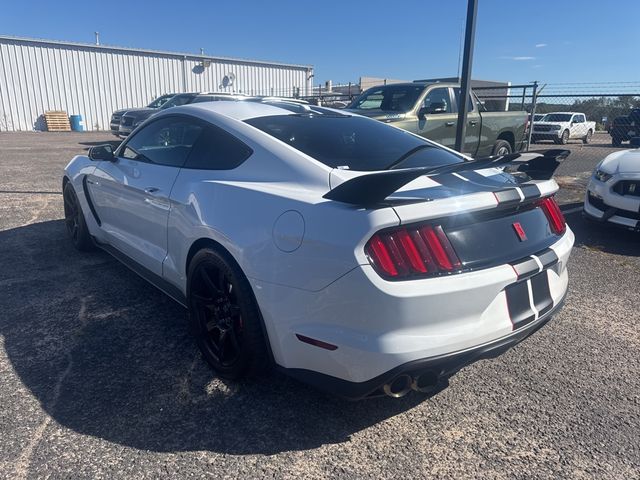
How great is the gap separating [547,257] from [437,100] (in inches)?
278

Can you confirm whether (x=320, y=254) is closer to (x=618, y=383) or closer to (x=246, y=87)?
(x=618, y=383)

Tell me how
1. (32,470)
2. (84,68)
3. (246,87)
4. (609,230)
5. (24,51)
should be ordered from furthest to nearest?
(246,87), (84,68), (24,51), (609,230), (32,470)

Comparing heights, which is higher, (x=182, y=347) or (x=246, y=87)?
(x=246, y=87)

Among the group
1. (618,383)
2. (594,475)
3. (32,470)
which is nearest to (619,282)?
(618,383)

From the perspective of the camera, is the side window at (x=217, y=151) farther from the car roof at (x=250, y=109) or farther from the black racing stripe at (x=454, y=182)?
the black racing stripe at (x=454, y=182)

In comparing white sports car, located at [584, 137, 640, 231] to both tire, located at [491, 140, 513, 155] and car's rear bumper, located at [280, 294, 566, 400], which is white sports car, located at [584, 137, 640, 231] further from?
tire, located at [491, 140, 513, 155]

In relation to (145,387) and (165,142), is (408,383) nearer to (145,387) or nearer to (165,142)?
(145,387)

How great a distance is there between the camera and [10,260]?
15.5 feet

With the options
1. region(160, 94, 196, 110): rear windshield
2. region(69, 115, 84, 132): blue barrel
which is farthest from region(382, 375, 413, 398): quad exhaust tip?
region(69, 115, 84, 132): blue barrel

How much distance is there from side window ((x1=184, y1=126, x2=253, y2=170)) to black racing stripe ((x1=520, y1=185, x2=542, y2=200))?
146 centimetres

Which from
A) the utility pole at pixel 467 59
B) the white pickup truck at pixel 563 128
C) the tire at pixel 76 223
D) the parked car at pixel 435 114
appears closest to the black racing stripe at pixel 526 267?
the tire at pixel 76 223

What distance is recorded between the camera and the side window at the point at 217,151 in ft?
9.40

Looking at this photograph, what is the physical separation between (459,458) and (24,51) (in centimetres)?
3022

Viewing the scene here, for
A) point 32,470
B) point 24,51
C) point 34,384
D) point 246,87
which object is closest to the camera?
point 32,470
